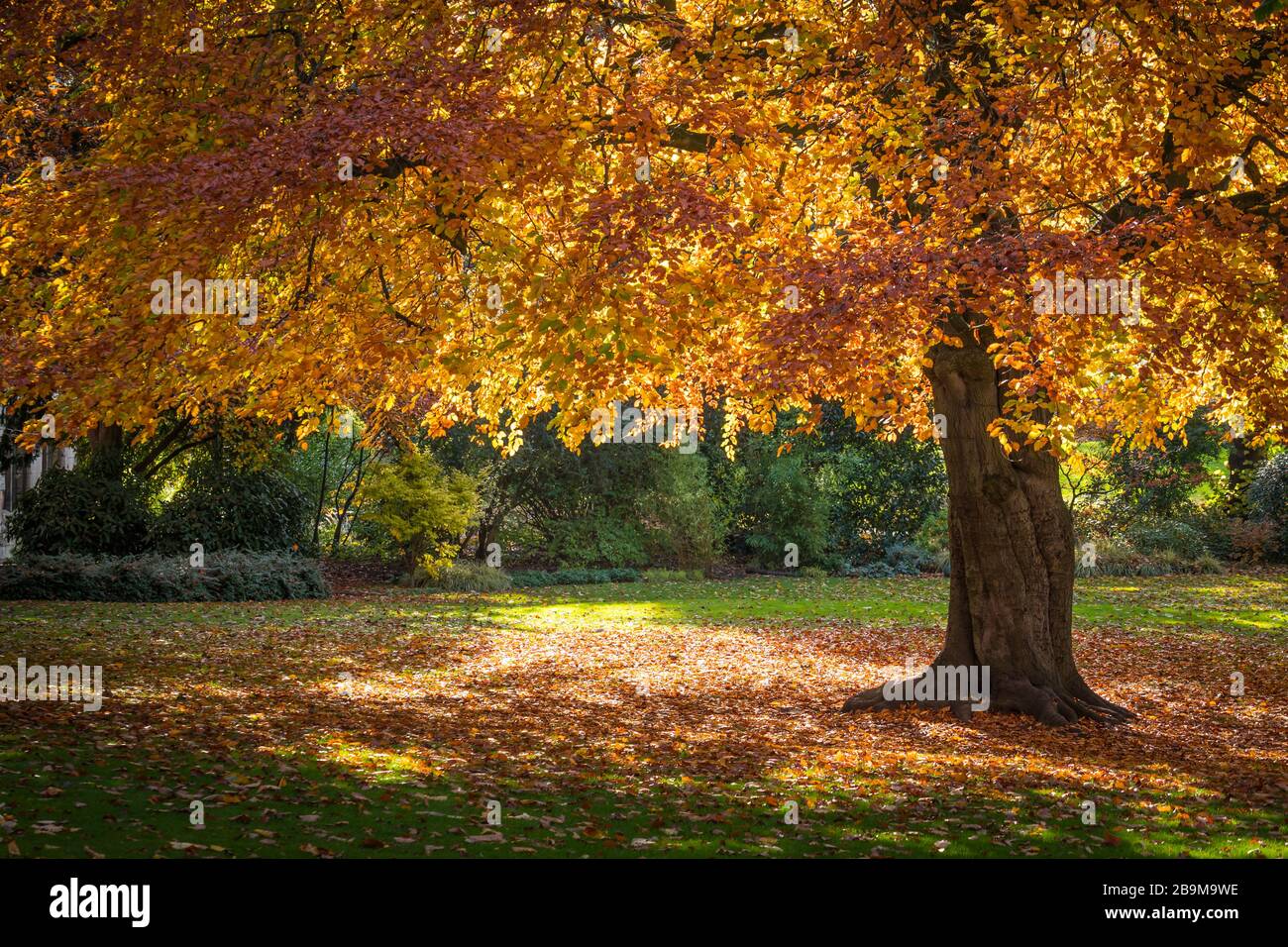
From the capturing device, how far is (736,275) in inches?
344

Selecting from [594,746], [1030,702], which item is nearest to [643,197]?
[594,746]

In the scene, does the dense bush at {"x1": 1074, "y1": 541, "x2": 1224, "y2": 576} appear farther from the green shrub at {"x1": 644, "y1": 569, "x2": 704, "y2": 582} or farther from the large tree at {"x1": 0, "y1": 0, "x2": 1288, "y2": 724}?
the large tree at {"x1": 0, "y1": 0, "x2": 1288, "y2": 724}

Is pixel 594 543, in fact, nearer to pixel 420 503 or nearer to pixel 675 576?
pixel 675 576

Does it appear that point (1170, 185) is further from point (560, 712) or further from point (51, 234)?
point (51, 234)

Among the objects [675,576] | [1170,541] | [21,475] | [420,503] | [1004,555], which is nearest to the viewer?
[1004,555]

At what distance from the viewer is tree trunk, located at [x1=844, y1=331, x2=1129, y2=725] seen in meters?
10.9

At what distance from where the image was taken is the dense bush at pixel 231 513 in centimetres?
2053

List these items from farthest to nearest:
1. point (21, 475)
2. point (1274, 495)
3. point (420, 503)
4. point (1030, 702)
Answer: point (1274, 495) < point (21, 475) < point (420, 503) < point (1030, 702)

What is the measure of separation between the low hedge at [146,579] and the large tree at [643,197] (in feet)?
29.9

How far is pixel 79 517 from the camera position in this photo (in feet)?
65.3

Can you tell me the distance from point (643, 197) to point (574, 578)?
56.8ft

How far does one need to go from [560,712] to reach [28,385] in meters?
5.34

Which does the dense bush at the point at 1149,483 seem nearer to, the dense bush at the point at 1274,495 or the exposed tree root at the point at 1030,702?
the dense bush at the point at 1274,495

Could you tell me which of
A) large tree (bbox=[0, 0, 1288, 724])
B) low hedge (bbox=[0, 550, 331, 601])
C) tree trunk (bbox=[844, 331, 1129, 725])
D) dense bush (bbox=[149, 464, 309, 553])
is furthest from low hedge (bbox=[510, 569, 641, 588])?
tree trunk (bbox=[844, 331, 1129, 725])
